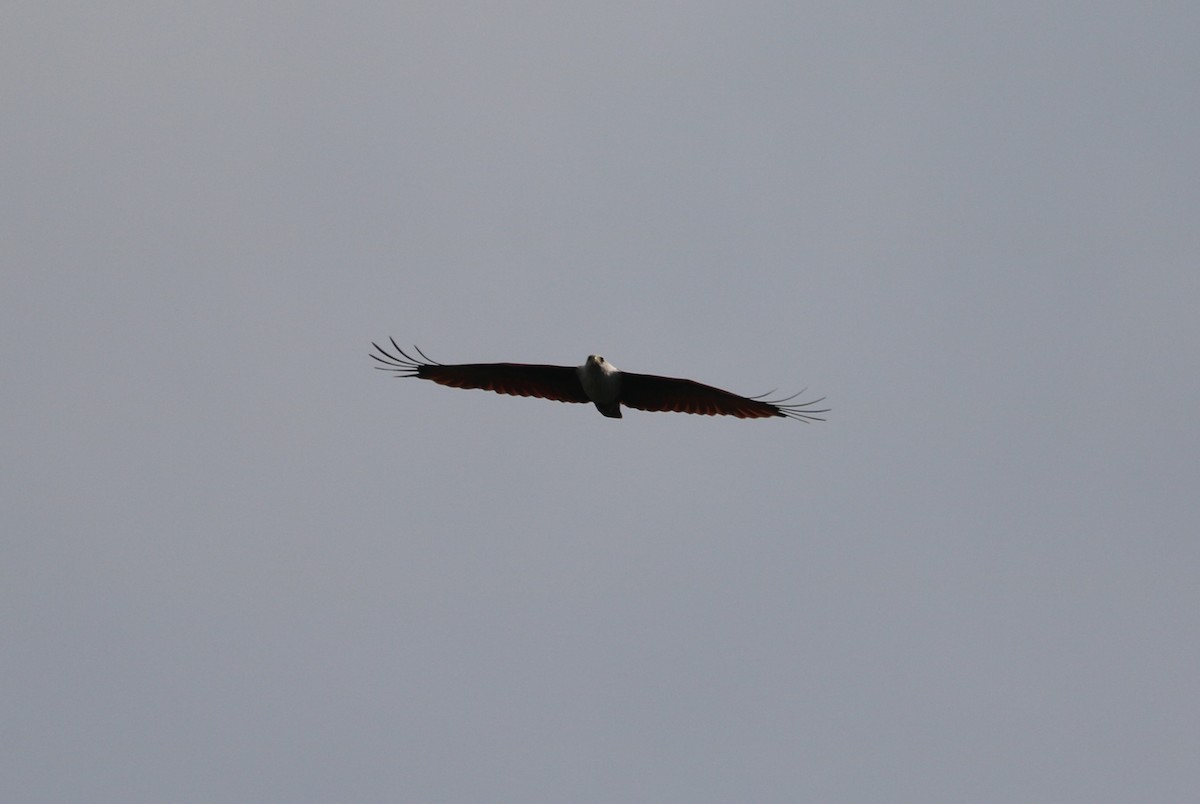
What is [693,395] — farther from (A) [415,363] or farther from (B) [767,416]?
(A) [415,363]

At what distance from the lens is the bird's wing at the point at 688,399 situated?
27.8 metres

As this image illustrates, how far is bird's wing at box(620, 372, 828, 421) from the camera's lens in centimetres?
2775

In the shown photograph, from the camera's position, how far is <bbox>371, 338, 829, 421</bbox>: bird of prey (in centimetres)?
2770

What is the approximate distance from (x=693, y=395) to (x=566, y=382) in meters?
2.15

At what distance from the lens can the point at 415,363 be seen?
2827 cm

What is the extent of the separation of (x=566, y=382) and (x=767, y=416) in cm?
344

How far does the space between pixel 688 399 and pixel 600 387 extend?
1.68m

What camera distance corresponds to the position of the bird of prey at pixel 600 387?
1091 inches

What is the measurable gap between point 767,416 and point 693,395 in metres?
1.30

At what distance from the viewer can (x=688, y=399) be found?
92.6 feet

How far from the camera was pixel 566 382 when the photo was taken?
92.4ft

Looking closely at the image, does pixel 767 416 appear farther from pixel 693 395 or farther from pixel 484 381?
pixel 484 381

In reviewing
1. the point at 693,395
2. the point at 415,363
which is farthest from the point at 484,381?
the point at 693,395

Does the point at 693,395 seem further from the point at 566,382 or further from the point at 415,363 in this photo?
the point at 415,363
